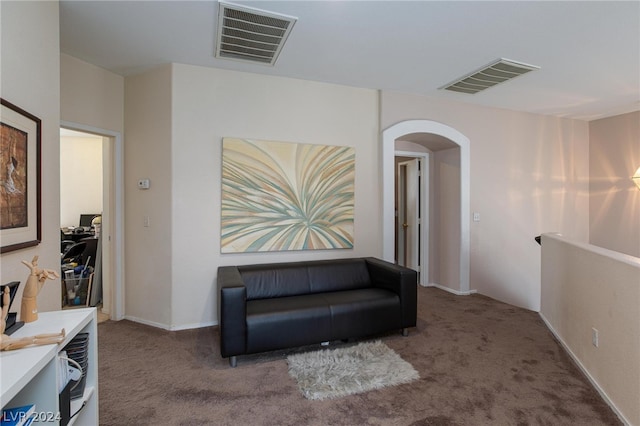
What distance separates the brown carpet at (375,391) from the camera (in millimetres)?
1908

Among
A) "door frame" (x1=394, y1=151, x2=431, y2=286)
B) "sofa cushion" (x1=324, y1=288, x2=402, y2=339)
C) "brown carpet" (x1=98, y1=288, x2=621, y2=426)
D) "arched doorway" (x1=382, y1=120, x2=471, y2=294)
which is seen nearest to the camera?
"brown carpet" (x1=98, y1=288, x2=621, y2=426)

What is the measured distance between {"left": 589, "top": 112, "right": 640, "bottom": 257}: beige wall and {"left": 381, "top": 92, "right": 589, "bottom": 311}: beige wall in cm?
14

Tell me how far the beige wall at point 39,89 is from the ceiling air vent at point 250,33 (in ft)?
3.70

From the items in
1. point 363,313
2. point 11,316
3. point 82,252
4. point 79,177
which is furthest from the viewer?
point 79,177

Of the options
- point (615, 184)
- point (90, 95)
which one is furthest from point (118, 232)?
point (615, 184)

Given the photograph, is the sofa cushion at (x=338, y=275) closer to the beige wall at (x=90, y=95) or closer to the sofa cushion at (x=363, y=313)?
the sofa cushion at (x=363, y=313)

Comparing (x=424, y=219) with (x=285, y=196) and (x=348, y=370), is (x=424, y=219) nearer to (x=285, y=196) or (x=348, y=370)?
(x=285, y=196)

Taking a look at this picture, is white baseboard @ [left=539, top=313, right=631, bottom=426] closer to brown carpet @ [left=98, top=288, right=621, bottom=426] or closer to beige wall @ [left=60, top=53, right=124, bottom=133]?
brown carpet @ [left=98, top=288, right=621, bottom=426]

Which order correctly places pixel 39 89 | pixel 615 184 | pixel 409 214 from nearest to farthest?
pixel 39 89, pixel 615 184, pixel 409 214

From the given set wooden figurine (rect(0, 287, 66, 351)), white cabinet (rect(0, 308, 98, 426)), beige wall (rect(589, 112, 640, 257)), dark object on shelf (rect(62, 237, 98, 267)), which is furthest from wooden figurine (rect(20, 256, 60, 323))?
beige wall (rect(589, 112, 640, 257))

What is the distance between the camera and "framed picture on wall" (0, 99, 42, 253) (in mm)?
1531

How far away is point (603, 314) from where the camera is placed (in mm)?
2098

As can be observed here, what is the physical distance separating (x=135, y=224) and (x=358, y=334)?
104 inches

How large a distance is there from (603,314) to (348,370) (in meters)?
1.80
